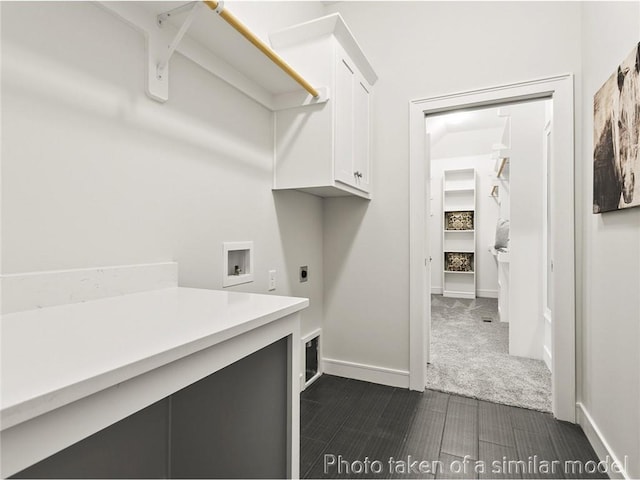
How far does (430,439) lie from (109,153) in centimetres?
181

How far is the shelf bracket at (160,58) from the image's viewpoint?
1.13 metres

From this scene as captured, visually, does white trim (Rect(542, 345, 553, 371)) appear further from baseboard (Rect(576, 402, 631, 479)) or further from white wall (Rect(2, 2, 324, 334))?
white wall (Rect(2, 2, 324, 334))

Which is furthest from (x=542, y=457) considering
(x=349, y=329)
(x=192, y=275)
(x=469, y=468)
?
(x=192, y=275)

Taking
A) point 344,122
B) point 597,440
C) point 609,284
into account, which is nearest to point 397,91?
point 344,122

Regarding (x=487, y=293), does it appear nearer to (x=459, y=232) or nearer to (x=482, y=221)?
(x=459, y=232)

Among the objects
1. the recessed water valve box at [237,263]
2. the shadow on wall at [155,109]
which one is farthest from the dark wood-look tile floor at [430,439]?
the shadow on wall at [155,109]

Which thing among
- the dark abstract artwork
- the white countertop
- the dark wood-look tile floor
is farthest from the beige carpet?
the white countertop

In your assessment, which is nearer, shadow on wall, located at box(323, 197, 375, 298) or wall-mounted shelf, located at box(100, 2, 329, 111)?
wall-mounted shelf, located at box(100, 2, 329, 111)

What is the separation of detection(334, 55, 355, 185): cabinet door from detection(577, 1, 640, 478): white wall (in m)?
1.17

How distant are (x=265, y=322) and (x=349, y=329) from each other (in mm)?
1701

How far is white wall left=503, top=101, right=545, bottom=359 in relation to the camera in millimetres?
2742

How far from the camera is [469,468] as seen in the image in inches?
56.8

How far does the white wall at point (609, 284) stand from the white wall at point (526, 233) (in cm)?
97

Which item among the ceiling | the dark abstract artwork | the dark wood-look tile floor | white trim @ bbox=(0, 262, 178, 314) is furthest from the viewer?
the ceiling
